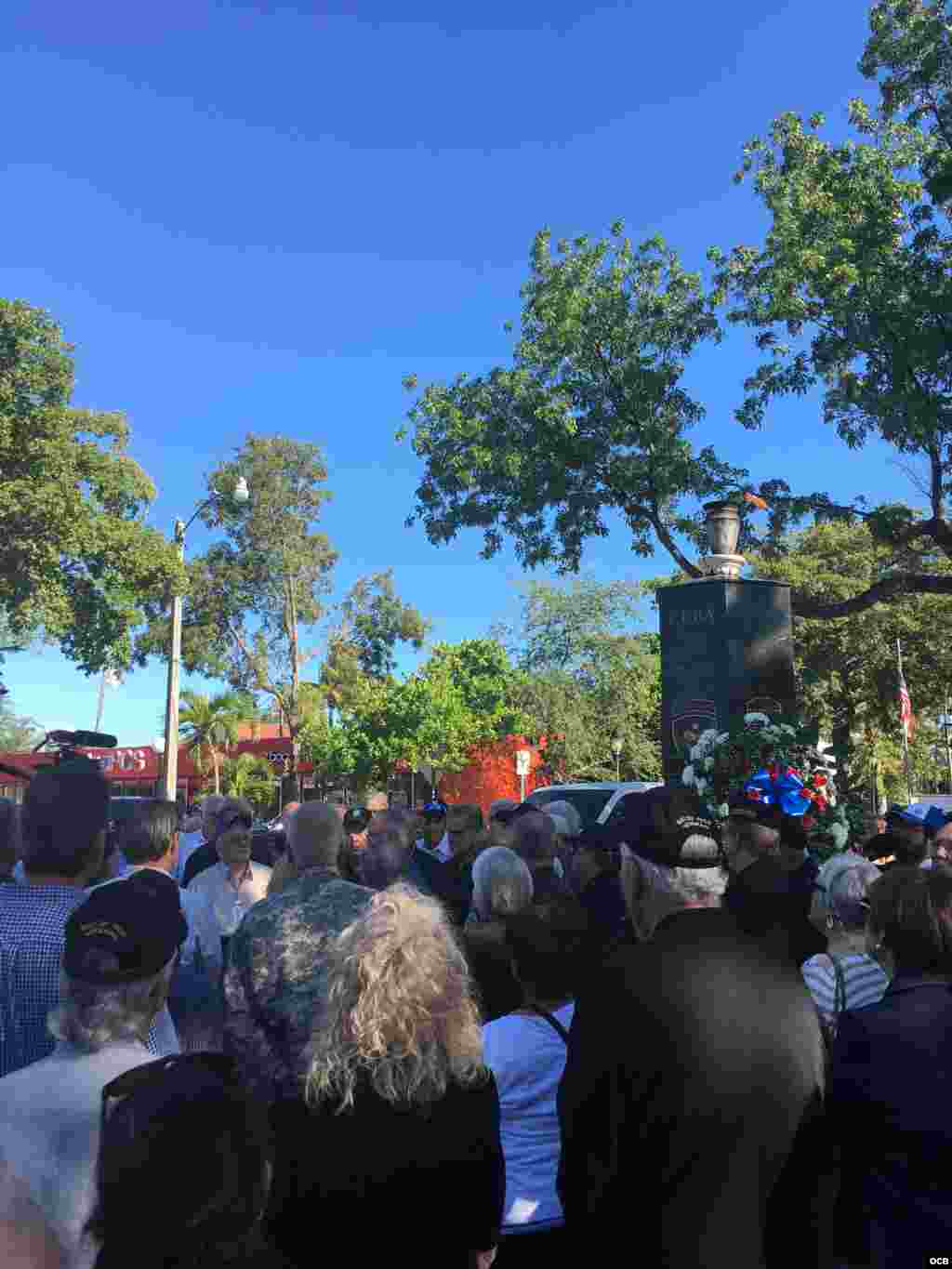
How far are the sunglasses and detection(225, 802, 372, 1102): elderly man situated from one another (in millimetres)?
1277

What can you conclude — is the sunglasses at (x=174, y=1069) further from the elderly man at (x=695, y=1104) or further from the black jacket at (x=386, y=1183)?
the elderly man at (x=695, y=1104)

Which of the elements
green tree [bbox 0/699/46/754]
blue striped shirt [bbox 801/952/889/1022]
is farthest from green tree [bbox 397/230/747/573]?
green tree [bbox 0/699/46/754]

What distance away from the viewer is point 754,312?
565 inches

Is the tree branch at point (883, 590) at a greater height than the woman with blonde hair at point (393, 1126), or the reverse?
the tree branch at point (883, 590)

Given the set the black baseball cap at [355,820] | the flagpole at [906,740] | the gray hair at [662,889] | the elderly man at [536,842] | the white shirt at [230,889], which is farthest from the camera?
the flagpole at [906,740]

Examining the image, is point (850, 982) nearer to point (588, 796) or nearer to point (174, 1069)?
point (174, 1069)

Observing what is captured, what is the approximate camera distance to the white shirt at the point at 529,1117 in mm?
2900

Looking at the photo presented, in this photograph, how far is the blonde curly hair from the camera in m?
2.28

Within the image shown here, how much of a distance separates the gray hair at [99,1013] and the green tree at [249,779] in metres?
37.4

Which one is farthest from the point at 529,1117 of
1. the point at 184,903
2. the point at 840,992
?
the point at 184,903

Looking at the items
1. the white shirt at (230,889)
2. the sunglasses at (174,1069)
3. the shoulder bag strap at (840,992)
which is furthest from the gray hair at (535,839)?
the sunglasses at (174,1069)

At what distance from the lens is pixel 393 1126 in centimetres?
227

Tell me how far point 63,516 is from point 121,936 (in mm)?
24485

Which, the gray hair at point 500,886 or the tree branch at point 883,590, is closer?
the gray hair at point 500,886
